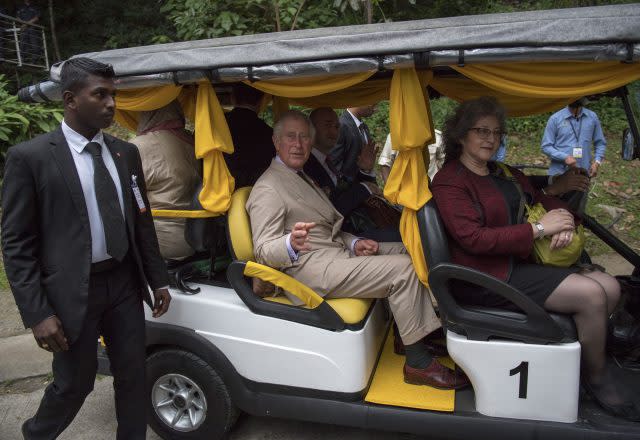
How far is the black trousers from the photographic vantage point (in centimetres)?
237

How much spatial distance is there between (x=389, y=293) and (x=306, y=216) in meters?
0.62

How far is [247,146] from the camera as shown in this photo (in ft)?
11.7

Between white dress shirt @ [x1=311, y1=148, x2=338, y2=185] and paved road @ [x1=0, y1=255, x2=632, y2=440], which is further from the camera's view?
white dress shirt @ [x1=311, y1=148, x2=338, y2=185]

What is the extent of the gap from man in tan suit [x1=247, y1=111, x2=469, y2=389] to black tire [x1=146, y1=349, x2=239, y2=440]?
0.72m

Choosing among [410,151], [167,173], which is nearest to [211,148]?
[167,173]

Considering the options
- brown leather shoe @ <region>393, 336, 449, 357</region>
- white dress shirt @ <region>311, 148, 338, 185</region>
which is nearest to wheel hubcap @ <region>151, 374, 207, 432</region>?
brown leather shoe @ <region>393, 336, 449, 357</region>

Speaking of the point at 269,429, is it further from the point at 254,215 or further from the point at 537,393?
the point at 537,393

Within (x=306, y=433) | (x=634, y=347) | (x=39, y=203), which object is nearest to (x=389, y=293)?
(x=306, y=433)

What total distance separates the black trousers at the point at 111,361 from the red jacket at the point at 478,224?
1.51 m

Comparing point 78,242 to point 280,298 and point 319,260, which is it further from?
point 319,260

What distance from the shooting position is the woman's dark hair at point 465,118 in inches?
107

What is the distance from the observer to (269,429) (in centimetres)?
316

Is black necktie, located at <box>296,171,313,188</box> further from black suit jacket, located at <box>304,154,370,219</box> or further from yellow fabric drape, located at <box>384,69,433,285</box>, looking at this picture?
yellow fabric drape, located at <box>384,69,433,285</box>

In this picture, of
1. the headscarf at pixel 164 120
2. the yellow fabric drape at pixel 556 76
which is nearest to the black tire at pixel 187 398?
the headscarf at pixel 164 120
